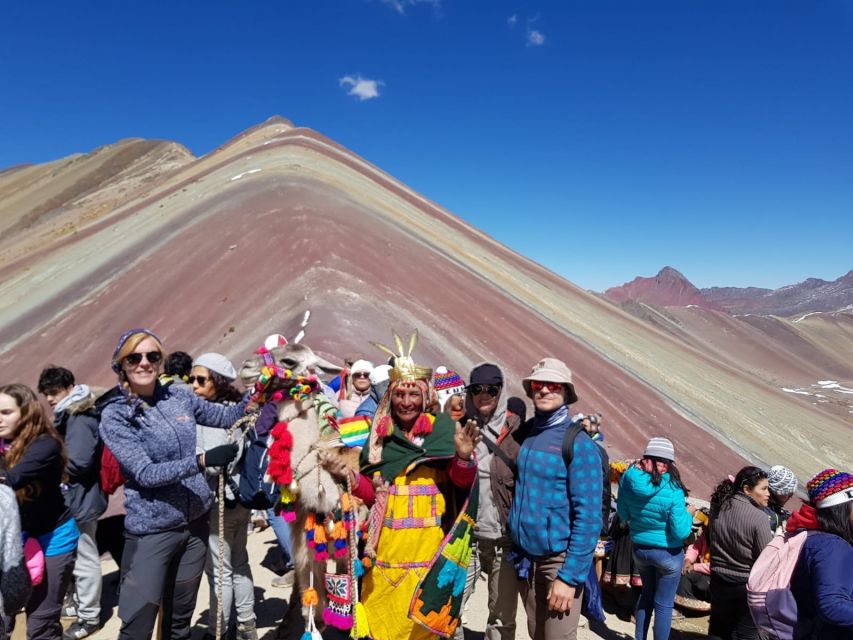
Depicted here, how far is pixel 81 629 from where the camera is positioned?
3590 mm

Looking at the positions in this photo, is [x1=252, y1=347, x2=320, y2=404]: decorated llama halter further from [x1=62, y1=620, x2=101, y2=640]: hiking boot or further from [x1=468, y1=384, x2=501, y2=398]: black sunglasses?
[x1=62, y1=620, x2=101, y2=640]: hiking boot

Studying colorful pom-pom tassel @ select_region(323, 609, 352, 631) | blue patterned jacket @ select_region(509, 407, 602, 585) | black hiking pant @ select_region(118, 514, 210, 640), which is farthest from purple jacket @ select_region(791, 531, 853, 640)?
black hiking pant @ select_region(118, 514, 210, 640)

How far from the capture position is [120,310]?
1005 centimetres

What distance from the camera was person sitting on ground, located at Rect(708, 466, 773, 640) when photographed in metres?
3.11

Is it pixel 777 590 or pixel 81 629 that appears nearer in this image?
pixel 777 590

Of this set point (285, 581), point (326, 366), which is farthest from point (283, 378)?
point (285, 581)

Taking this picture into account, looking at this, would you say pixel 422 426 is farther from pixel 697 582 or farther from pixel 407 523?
pixel 697 582

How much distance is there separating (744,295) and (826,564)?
194502 mm

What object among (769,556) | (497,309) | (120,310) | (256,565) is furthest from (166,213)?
(769,556)

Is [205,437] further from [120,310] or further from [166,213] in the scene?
[166,213]

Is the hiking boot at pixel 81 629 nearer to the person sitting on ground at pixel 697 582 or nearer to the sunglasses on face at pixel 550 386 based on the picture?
the sunglasses on face at pixel 550 386

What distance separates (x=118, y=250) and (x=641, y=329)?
17.5 metres

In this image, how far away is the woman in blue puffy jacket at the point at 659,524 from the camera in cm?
343

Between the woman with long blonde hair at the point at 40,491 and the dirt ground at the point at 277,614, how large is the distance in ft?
3.97
